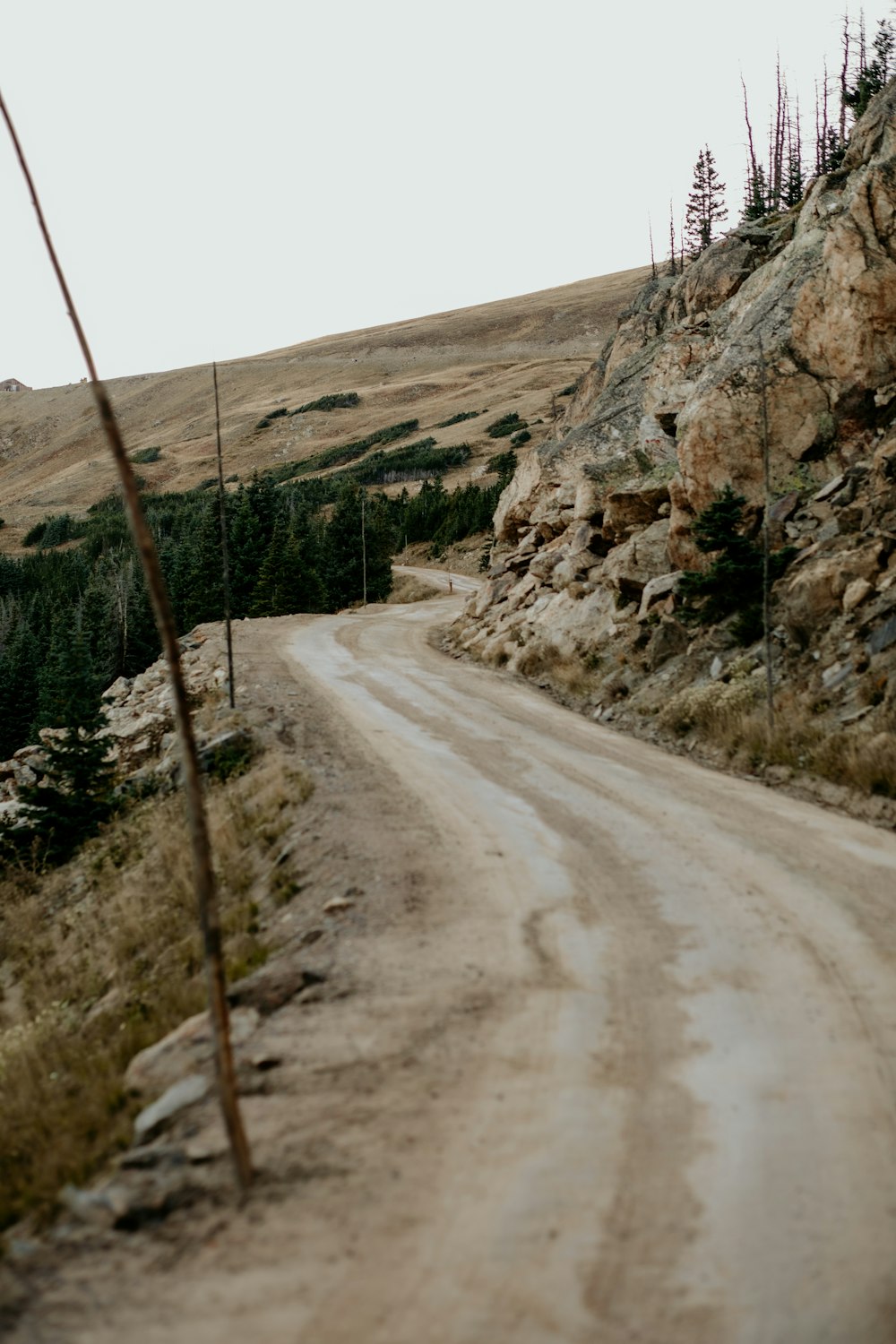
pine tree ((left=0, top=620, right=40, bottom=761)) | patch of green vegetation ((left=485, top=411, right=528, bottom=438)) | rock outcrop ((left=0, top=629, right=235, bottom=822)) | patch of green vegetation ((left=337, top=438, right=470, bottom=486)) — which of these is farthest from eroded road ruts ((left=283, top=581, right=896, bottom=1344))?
patch of green vegetation ((left=485, top=411, right=528, bottom=438))

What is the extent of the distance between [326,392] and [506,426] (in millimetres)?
65095

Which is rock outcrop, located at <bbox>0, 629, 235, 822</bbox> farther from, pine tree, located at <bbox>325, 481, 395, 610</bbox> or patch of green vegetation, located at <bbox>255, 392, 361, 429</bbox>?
patch of green vegetation, located at <bbox>255, 392, 361, 429</bbox>

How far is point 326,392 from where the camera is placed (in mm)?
157375

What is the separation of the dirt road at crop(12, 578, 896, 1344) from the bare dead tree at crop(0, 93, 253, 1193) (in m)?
0.50

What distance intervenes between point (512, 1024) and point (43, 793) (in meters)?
13.5

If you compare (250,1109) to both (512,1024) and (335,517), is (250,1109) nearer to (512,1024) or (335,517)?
(512,1024)

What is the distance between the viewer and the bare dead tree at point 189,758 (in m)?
4.88

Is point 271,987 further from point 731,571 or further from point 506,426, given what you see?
point 506,426

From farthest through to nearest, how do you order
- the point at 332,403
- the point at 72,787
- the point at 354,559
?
the point at 332,403, the point at 354,559, the point at 72,787

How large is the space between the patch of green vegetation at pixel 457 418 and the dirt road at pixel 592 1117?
Result: 110305 millimetres

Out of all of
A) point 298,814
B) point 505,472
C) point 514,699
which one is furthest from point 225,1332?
point 505,472

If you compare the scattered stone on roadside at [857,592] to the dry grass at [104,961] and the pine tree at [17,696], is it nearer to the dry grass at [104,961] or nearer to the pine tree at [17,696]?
the dry grass at [104,961]

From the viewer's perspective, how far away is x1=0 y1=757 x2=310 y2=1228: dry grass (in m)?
5.91

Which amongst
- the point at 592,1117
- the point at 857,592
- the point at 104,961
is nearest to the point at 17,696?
the point at 104,961
